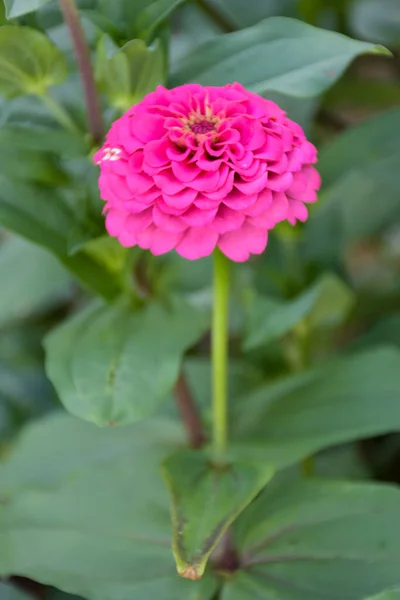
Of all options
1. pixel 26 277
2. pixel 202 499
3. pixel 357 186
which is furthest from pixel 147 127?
pixel 357 186

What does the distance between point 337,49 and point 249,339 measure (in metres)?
0.22

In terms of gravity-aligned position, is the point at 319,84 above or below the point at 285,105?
above

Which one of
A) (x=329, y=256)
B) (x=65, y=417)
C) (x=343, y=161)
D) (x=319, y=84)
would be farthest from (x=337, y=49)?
(x=65, y=417)

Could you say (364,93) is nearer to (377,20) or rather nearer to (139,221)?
(377,20)

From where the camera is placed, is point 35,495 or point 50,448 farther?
point 50,448

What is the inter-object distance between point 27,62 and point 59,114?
1.9 inches

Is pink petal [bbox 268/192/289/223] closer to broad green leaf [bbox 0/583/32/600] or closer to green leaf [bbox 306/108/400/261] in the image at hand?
green leaf [bbox 306/108/400/261]

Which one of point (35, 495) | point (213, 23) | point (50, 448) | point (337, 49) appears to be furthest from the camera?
point (213, 23)

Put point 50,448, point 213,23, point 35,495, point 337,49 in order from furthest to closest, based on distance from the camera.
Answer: point 213,23 → point 50,448 → point 35,495 → point 337,49

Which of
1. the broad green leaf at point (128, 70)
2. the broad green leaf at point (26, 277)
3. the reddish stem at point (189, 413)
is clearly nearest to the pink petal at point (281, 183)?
the broad green leaf at point (128, 70)

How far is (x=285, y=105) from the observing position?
25.8 inches

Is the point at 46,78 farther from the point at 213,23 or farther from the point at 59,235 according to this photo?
the point at 213,23

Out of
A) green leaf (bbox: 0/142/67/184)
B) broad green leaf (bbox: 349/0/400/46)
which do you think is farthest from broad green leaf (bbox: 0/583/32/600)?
broad green leaf (bbox: 349/0/400/46)

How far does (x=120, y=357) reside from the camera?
47cm
